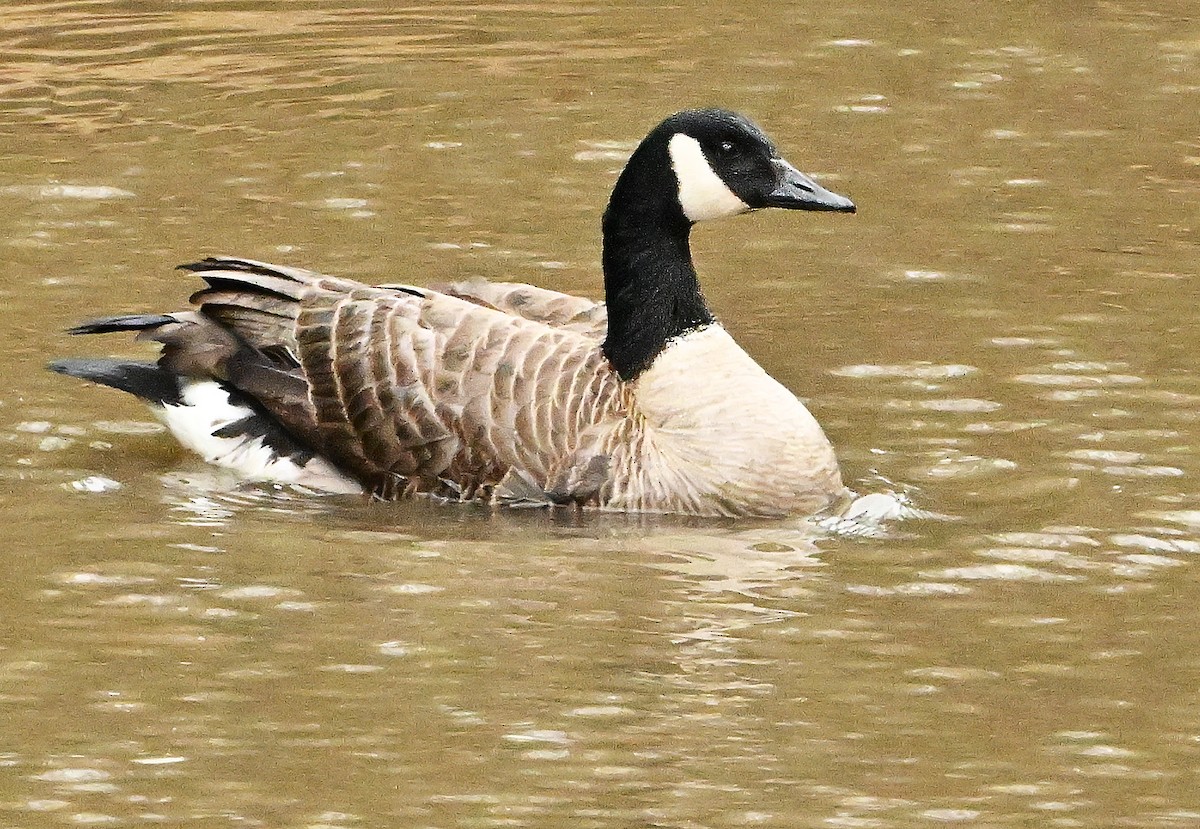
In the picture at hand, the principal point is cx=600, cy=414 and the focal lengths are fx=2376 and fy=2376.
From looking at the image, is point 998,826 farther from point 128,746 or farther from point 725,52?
point 725,52

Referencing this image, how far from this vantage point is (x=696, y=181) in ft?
33.9

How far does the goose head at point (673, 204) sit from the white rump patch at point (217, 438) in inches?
65.9

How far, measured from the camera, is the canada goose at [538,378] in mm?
10055

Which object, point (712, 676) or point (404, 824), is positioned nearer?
point (404, 824)

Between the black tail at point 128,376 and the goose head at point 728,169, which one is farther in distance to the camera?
the black tail at point 128,376

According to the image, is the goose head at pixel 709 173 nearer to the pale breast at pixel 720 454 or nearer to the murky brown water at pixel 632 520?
the pale breast at pixel 720 454

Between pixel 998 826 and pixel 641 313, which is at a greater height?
pixel 641 313

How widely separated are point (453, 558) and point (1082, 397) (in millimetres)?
3396

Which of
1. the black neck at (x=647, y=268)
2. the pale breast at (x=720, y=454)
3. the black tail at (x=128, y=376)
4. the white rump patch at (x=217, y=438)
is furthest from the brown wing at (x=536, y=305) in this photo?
the black tail at (x=128, y=376)

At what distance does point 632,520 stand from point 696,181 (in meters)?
1.51

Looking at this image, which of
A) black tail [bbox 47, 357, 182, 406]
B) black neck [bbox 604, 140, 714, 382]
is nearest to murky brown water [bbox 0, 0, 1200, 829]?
black tail [bbox 47, 357, 182, 406]

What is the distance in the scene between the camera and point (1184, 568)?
9258 millimetres

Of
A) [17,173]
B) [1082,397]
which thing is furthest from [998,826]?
[17,173]

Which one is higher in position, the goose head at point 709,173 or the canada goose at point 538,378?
the goose head at point 709,173
